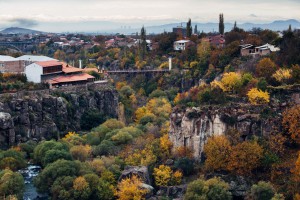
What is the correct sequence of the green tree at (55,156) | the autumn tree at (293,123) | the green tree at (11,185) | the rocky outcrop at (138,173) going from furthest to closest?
the green tree at (55,156), the autumn tree at (293,123), the rocky outcrop at (138,173), the green tree at (11,185)

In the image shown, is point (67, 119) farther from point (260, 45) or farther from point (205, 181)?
point (205, 181)

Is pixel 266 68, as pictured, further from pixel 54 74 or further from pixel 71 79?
pixel 54 74

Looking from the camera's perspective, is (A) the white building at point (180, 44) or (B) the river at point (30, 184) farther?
(A) the white building at point (180, 44)

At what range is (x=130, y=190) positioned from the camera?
38.6m

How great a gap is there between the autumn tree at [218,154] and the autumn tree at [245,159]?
0.59m

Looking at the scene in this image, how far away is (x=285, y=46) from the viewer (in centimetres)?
6125

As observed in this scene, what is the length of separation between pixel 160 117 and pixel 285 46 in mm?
17459

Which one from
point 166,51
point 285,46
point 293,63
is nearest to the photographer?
point 293,63

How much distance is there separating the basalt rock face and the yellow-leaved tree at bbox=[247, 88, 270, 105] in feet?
93.9

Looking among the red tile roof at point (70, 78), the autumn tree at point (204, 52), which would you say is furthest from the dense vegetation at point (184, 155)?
the autumn tree at point (204, 52)

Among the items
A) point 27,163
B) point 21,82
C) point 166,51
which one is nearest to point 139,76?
point 166,51

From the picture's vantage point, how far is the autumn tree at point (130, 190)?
126 feet

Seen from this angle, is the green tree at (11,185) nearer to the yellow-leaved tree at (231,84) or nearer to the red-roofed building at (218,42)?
the yellow-leaved tree at (231,84)

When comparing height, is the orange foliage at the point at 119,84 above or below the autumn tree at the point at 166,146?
above
